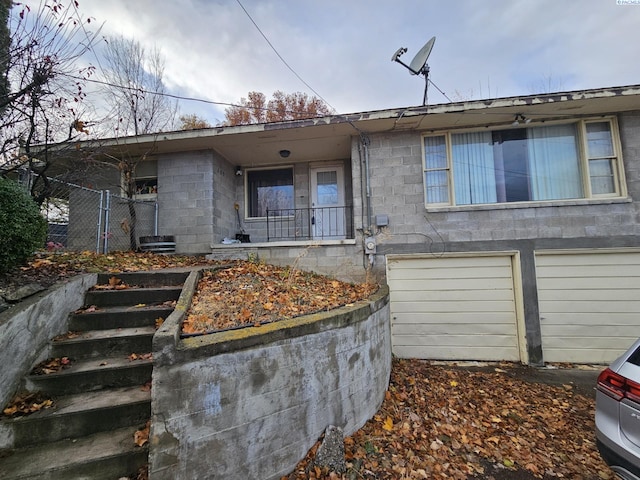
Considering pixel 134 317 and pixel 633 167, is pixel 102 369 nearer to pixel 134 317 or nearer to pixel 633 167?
pixel 134 317

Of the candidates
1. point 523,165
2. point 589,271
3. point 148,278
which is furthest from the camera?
point 523,165

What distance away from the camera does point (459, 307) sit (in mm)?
5703

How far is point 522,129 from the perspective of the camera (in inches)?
234

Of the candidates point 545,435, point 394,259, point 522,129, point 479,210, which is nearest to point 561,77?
point 522,129

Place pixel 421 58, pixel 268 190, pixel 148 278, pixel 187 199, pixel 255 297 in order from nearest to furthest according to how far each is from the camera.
Answer: pixel 255 297 → pixel 148 278 → pixel 421 58 → pixel 187 199 → pixel 268 190

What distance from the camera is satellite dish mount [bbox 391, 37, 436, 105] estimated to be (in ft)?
19.9

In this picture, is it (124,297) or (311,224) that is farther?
(311,224)

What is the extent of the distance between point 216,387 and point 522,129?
715cm

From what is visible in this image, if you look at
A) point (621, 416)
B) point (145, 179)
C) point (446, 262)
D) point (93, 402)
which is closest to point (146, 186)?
point (145, 179)

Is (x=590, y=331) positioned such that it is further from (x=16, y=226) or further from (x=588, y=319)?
(x=16, y=226)

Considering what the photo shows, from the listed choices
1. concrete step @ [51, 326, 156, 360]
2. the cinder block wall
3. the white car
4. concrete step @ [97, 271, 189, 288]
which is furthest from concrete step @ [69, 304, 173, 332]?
the white car

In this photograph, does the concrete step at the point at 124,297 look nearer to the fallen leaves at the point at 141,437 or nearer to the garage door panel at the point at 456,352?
the fallen leaves at the point at 141,437

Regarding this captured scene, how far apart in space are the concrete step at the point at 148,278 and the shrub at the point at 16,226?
0.85m

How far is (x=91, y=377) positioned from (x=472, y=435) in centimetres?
397
